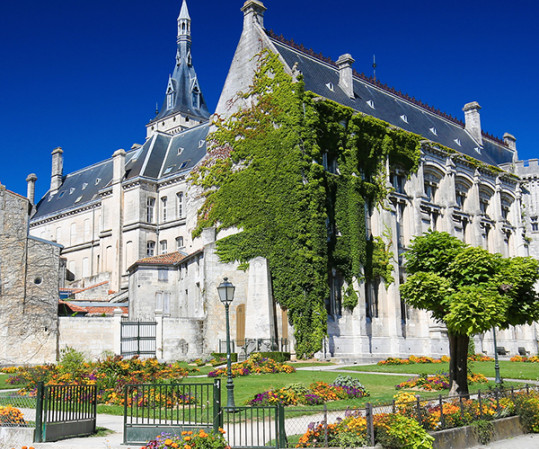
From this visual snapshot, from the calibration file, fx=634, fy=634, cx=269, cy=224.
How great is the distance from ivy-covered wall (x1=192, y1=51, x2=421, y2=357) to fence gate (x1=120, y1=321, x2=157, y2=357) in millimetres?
5637

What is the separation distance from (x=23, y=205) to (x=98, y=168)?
111 feet

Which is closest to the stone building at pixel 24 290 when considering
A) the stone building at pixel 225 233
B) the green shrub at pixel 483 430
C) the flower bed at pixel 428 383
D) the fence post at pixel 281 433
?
the stone building at pixel 225 233

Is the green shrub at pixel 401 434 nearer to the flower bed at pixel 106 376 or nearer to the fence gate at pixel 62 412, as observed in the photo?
the fence gate at pixel 62 412

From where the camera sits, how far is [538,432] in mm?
16297

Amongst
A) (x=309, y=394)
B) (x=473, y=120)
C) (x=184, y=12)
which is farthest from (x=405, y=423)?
(x=184, y=12)

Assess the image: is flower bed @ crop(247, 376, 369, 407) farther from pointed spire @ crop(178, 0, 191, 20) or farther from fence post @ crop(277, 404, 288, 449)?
pointed spire @ crop(178, 0, 191, 20)

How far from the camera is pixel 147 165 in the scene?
5541 centimetres

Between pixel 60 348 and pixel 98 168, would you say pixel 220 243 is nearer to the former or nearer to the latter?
pixel 60 348

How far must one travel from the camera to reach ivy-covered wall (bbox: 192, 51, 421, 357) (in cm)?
3303

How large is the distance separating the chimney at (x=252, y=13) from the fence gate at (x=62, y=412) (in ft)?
104

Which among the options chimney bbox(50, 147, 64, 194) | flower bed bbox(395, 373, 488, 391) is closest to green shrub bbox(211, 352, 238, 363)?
flower bed bbox(395, 373, 488, 391)

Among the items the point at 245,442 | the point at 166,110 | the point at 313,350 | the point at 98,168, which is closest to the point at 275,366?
the point at 313,350

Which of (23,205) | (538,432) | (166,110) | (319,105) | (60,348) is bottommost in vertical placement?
(538,432)

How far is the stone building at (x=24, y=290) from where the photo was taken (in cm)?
3042
